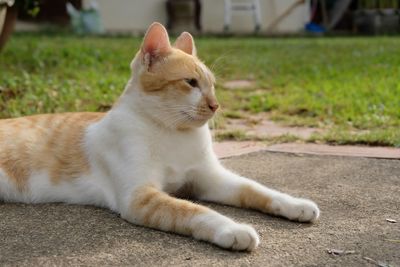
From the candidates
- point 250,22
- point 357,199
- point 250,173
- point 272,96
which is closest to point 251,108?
point 272,96

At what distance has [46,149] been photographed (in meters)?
3.31

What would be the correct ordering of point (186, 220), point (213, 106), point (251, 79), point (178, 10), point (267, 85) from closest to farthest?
point (186, 220)
point (213, 106)
point (267, 85)
point (251, 79)
point (178, 10)

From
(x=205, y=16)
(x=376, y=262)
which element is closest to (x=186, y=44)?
(x=376, y=262)

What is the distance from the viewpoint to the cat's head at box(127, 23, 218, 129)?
294cm

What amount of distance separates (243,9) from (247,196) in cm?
1389

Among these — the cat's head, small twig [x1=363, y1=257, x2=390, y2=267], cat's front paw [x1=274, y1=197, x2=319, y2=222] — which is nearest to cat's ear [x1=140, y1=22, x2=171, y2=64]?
the cat's head

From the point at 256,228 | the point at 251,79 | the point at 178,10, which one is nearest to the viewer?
the point at 256,228

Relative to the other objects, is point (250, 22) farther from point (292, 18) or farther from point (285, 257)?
point (285, 257)

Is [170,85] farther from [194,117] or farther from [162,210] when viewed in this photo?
[162,210]

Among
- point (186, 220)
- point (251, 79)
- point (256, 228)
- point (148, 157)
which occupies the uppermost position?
point (148, 157)

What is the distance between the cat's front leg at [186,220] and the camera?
241 cm

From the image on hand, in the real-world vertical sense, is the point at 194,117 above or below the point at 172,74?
below

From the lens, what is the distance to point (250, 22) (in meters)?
16.7

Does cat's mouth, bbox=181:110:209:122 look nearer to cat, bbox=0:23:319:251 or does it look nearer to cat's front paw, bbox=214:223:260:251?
cat, bbox=0:23:319:251
